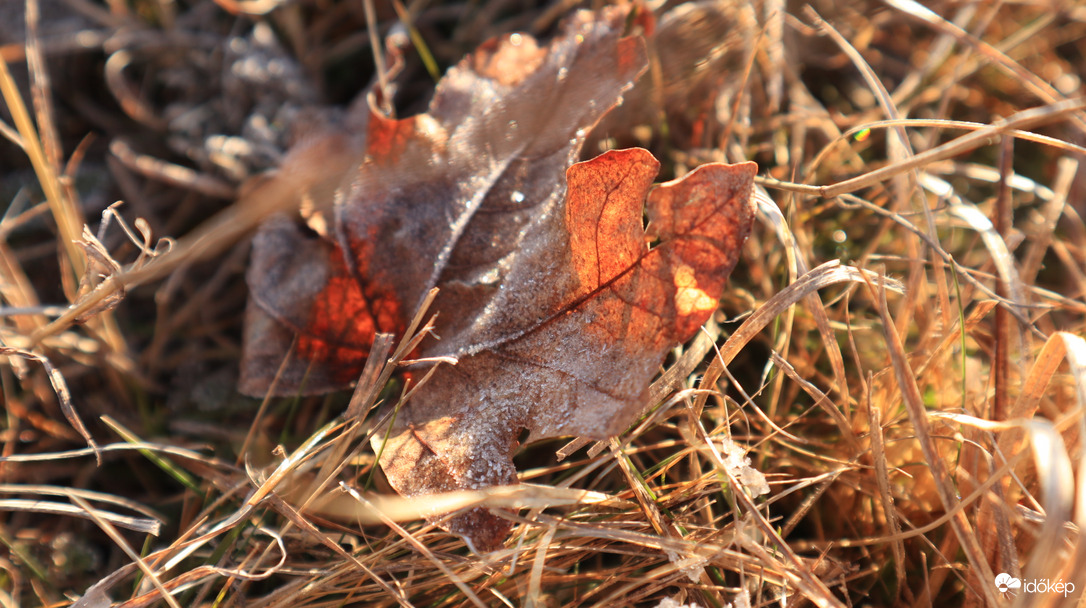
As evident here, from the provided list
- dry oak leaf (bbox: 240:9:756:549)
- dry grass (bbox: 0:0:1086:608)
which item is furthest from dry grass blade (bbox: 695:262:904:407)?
dry oak leaf (bbox: 240:9:756:549)

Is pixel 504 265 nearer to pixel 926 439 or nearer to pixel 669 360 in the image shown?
pixel 669 360

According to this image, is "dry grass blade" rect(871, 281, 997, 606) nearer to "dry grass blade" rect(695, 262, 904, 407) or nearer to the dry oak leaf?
"dry grass blade" rect(695, 262, 904, 407)

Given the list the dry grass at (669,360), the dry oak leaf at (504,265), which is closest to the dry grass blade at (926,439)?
the dry grass at (669,360)

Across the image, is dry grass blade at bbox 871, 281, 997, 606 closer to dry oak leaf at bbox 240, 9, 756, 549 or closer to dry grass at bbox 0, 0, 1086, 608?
dry grass at bbox 0, 0, 1086, 608

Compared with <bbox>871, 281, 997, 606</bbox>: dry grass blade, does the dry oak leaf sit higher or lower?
higher

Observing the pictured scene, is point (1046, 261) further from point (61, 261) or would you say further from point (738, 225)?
point (61, 261)

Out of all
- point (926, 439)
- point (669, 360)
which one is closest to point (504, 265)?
point (669, 360)
